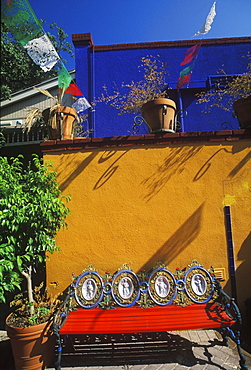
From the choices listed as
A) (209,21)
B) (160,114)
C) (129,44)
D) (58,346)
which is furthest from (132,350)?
(129,44)

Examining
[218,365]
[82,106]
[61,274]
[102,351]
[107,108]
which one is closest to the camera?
[218,365]

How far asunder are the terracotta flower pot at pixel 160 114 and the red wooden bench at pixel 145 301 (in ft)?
7.11

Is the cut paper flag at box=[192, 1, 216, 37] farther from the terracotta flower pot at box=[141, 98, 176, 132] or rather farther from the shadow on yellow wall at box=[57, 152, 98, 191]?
the shadow on yellow wall at box=[57, 152, 98, 191]

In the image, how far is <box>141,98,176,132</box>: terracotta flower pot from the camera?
11.9ft

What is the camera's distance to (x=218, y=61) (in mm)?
6801

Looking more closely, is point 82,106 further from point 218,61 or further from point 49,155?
point 218,61

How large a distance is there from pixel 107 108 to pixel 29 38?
3196 millimetres

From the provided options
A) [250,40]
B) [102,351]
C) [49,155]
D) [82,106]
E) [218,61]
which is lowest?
[102,351]

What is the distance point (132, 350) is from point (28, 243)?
1881mm

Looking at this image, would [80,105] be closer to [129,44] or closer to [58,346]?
[58,346]

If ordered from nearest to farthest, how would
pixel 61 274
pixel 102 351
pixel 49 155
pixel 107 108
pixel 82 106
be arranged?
pixel 102 351 < pixel 61 274 < pixel 49 155 < pixel 82 106 < pixel 107 108

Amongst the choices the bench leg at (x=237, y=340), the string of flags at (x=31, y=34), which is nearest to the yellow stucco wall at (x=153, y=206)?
the bench leg at (x=237, y=340)

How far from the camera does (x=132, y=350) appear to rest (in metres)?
2.90

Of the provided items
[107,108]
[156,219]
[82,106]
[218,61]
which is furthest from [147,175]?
[218,61]
